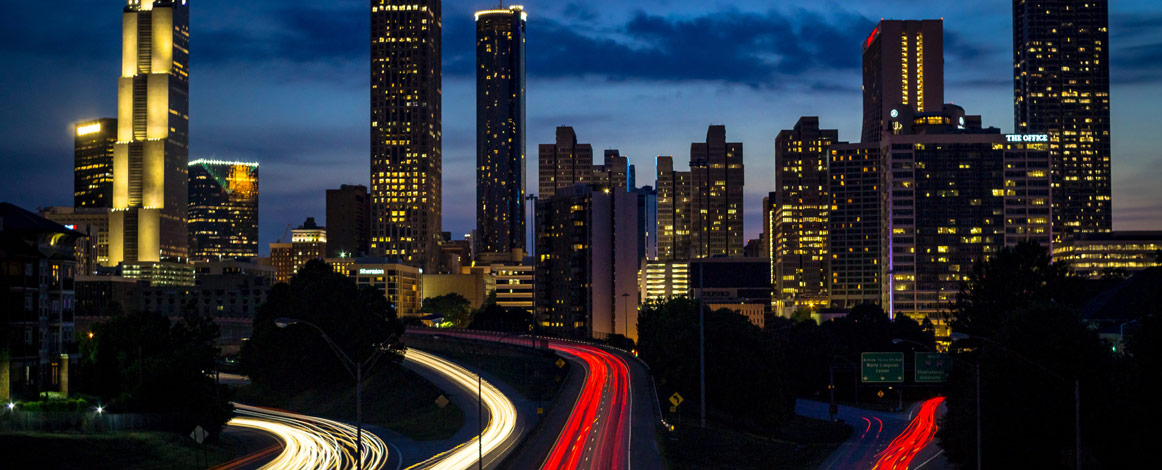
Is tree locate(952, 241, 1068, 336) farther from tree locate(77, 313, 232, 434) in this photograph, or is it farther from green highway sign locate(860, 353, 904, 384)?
tree locate(77, 313, 232, 434)

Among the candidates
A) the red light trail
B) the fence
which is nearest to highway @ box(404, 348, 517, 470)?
the fence

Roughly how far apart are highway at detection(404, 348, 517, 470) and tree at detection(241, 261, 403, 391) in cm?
989

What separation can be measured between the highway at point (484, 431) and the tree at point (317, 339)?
9.89 m

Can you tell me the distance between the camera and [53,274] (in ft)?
320

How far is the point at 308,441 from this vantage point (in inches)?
3716

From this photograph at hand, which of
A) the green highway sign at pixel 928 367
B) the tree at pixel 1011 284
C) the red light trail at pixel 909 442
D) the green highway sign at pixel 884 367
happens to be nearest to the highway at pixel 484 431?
the red light trail at pixel 909 442

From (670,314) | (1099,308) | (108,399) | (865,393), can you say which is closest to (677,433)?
(108,399)

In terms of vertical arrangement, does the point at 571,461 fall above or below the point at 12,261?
below

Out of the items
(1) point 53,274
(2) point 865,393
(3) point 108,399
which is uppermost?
(1) point 53,274

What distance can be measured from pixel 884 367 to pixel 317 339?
2446 inches

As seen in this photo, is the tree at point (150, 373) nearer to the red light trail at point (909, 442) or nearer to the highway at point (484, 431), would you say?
the highway at point (484, 431)

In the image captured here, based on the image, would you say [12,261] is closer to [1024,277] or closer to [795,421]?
[795,421]

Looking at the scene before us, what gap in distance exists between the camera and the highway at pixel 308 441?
81062mm

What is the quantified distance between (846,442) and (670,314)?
37156 millimetres
